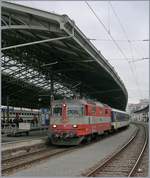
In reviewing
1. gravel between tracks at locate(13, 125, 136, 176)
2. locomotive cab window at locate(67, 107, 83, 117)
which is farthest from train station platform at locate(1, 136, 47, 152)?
gravel between tracks at locate(13, 125, 136, 176)

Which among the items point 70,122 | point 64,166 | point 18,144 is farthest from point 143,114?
point 64,166

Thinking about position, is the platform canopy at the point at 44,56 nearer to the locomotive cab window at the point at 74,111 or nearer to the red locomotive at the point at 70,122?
the red locomotive at the point at 70,122

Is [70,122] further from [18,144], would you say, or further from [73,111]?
[18,144]

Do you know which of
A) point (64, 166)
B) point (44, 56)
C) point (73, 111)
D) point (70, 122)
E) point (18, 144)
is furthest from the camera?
point (44, 56)

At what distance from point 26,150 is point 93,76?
2056 centimetres

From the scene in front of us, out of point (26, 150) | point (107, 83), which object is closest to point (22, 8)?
point (26, 150)

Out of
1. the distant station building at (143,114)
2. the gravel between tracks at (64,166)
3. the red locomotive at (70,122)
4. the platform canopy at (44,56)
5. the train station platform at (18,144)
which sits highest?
the platform canopy at (44,56)

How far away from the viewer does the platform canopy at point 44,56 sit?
23281 millimetres

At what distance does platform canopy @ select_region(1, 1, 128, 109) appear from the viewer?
23.3 m

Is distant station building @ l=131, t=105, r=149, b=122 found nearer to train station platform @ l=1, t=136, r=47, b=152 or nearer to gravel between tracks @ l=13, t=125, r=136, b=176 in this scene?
train station platform @ l=1, t=136, r=47, b=152

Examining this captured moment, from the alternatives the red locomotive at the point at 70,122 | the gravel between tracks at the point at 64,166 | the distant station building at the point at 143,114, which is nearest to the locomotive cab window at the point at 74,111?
the red locomotive at the point at 70,122

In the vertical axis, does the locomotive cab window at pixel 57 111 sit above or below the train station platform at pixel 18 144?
above

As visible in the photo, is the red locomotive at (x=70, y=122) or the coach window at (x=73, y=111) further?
the coach window at (x=73, y=111)

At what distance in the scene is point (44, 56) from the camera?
34.2m
